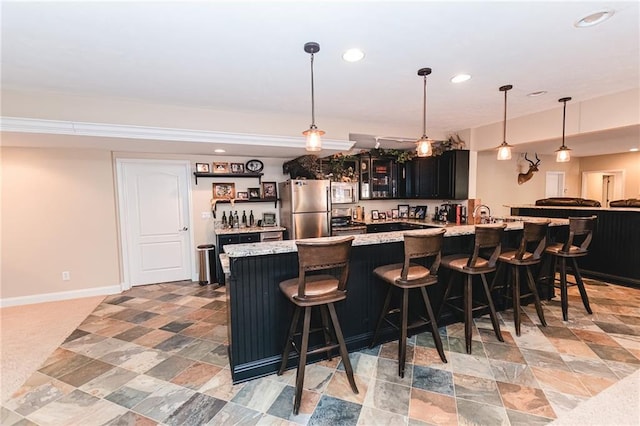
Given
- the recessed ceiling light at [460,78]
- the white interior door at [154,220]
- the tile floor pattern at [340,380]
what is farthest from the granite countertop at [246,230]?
the recessed ceiling light at [460,78]

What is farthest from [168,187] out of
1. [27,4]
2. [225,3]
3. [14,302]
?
[225,3]

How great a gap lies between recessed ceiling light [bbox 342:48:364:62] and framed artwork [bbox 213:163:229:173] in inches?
128

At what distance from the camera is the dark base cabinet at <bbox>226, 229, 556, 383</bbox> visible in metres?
2.32

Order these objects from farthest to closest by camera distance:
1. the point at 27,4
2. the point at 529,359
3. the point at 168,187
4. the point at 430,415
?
the point at 168,187, the point at 529,359, the point at 430,415, the point at 27,4

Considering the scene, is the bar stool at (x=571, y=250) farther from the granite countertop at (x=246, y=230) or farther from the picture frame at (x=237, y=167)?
the picture frame at (x=237, y=167)

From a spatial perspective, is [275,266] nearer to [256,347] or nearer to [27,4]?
[256,347]

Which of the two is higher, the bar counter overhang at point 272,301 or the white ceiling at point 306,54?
the white ceiling at point 306,54

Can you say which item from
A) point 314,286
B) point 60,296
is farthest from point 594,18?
point 60,296

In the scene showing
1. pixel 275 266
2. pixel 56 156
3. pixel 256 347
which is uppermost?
pixel 56 156

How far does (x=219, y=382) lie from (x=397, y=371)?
143 centimetres

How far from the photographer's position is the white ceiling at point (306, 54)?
185cm

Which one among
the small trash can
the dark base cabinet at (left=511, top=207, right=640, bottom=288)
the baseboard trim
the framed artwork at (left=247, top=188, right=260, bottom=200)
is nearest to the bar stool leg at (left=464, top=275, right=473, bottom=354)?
the dark base cabinet at (left=511, top=207, right=640, bottom=288)

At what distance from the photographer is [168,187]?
4973mm

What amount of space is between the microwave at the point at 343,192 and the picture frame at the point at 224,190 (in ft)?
6.00
